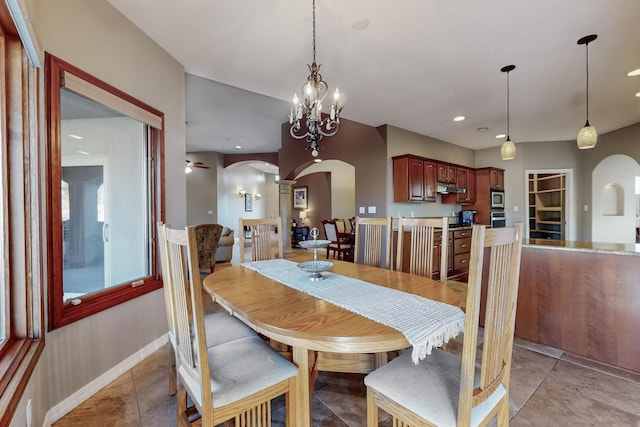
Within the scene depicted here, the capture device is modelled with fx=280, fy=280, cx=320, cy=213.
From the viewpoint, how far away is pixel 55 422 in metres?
1.60

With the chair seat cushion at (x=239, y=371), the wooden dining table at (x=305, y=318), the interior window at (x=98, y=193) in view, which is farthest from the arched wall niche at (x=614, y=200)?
the interior window at (x=98, y=193)

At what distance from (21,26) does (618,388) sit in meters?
3.88

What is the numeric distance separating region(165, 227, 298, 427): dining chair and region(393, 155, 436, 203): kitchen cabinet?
3762 mm

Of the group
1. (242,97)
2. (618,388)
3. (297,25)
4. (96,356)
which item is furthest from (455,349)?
(242,97)

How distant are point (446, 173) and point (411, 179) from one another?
1224 mm

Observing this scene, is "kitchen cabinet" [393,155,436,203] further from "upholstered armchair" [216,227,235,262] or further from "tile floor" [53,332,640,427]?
"upholstered armchair" [216,227,235,262]

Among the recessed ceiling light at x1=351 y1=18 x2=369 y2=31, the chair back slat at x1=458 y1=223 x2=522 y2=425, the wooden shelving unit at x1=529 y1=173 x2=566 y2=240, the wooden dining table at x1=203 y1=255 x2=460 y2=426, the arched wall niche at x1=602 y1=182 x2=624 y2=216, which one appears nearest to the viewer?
the chair back slat at x1=458 y1=223 x2=522 y2=425

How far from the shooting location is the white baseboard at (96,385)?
162 cm

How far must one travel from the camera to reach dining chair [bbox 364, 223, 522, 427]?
0.92m

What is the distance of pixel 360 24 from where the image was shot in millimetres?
2172

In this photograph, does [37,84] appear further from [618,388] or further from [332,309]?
[618,388]

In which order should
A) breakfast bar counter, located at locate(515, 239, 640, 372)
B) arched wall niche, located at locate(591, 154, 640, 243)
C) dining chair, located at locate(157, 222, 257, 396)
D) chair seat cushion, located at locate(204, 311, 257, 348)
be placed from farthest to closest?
1. arched wall niche, located at locate(591, 154, 640, 243)
2. breakfast bar counter, located at locate(515, 239, 640, 372)
3. chair seat cushion, located at locate(204, 311, 257, 348)
4. dining chair, located at locate(157, 222, 257, 396)

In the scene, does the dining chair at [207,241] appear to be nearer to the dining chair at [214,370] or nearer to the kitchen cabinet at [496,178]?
the dining chair at [214,370]

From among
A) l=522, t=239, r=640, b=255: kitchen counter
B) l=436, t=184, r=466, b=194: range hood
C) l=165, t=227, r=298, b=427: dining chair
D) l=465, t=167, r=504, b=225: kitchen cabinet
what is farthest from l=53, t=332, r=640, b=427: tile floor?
l=465, t=167, r=504, b=225: kitchen cabinet
